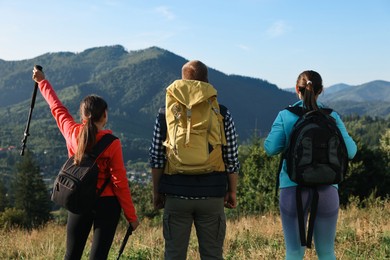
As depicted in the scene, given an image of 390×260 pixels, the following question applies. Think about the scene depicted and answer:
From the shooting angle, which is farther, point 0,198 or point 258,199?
point 0,198

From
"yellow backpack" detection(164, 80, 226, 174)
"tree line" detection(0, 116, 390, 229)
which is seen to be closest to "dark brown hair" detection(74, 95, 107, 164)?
"yellow backpack" detection(164, 80, 226, 174)

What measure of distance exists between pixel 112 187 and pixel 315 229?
163 cm

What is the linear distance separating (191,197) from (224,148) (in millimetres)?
496

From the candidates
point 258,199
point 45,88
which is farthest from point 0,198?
point 45,88

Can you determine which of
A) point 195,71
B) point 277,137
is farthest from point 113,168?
point 277,137

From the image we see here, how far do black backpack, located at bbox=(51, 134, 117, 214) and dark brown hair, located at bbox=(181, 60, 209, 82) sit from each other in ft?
2.51

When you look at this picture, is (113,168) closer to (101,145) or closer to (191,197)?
(101,145)

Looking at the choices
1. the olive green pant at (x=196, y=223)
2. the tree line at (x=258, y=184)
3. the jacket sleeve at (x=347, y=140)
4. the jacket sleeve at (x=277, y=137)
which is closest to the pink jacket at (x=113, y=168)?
the olive green pant at (x=196, y=223)

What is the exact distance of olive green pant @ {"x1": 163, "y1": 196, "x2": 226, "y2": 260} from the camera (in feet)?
10.3

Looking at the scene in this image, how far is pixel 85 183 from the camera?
3125mm

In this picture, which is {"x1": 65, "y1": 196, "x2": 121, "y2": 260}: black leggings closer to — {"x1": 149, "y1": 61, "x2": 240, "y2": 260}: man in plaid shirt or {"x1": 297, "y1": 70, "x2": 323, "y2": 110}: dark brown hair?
{"x1": 149, "y1": 61, "x2": 240, "y2": 260}: man in plaid shirt

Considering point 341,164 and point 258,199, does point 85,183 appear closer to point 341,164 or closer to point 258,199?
point 341,164

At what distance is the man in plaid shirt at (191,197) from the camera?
3.10 meters

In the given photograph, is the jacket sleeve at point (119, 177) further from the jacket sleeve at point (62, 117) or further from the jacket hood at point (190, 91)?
the jacket hood at point (190, 91)
